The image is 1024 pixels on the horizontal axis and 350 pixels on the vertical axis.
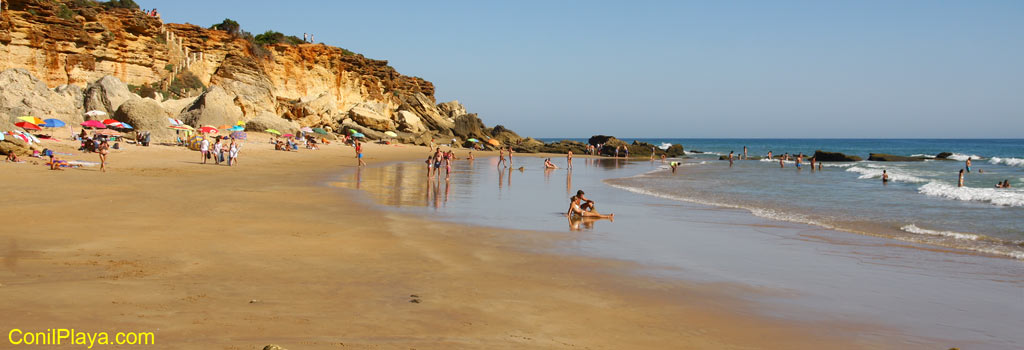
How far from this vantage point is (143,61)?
3875 centimetres

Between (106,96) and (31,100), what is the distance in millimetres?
3767

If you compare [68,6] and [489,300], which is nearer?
[489,300]

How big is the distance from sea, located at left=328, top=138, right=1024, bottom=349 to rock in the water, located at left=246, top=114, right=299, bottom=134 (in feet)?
60.3

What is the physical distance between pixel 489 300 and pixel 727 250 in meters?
5.08

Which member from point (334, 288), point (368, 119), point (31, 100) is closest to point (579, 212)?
point (334, 288)

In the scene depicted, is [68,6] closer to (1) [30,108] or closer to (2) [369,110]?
(1) [30,108]

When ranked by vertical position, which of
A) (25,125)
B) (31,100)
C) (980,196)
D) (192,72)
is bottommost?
(980,196)

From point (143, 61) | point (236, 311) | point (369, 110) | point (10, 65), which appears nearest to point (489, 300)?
point (236, 311)

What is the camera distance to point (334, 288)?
646 cm

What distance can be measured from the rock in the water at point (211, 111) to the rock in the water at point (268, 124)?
311 centimetres

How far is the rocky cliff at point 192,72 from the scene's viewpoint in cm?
3256

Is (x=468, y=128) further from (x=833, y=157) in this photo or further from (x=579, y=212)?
(x=579, y=212)

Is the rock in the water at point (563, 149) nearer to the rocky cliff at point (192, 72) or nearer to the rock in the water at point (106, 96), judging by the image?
the rocky cliff at point (192, 72)

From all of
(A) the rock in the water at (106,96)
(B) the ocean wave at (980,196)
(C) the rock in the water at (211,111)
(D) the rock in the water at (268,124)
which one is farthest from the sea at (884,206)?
(A) the rock in the water at (106,96)
